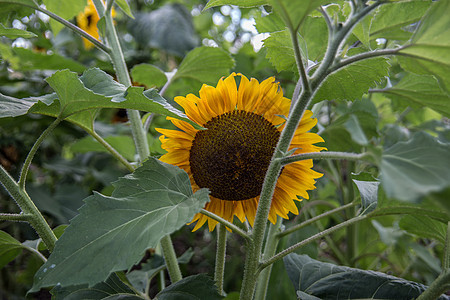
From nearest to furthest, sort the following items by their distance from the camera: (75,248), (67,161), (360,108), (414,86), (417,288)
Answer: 1. (75,248)
2. (417,288)
3. (414,86)
4. (360,108)
5. (67,161)

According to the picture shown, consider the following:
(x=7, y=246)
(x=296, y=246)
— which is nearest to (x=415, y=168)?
(x=296, y=246)

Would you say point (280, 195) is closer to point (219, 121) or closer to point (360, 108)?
point (219, 121)

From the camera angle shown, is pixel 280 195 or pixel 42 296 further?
pixel 42 296

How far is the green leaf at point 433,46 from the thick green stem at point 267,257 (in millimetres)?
345

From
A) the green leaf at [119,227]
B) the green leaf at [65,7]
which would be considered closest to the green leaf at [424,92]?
the green leaf at [119,227]

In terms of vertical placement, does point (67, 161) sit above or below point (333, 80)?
below

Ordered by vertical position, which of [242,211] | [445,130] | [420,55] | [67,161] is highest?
[420,55]

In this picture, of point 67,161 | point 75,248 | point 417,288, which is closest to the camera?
point 75,248

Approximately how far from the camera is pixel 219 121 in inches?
23.2

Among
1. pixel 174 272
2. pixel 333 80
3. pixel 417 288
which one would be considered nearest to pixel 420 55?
pixel 333 80

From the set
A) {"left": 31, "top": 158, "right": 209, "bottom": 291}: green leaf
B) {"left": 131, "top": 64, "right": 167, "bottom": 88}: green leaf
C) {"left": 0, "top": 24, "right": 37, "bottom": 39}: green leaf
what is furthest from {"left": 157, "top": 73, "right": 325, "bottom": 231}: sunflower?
{"left": 131, "top": 64, "right": 167, "bottom": 88}: green leaf

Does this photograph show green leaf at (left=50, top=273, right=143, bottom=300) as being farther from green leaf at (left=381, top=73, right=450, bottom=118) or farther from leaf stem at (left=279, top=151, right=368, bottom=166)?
green leaf at (left=381, top=73, right=450, bottom=118)

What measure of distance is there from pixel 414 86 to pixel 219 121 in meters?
0.32

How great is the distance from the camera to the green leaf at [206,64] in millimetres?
837
